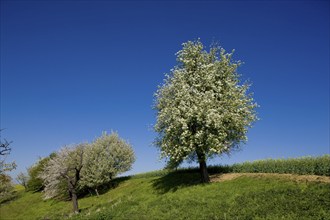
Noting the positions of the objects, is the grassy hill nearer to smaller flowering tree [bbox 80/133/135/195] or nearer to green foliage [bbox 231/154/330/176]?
green foliage [bbox 231/154/330/176]

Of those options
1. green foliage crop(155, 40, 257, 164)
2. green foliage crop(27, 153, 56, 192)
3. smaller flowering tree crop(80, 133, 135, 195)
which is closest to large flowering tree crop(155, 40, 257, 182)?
green foliage crop(155, 40, 257, 164)

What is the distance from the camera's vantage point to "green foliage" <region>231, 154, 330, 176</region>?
3241 cm

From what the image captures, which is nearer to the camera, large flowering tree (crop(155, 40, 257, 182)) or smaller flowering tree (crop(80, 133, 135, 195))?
large flowering tree (crop(155, 40, 257, 182))

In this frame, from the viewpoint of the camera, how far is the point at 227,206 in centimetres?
2808

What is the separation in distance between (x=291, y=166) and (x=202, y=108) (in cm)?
1227

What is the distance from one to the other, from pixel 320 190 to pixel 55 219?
4030 centimetres

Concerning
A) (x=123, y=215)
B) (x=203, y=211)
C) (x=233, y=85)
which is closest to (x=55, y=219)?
(x=123, y=215)

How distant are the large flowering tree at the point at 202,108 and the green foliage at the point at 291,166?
12.0 ft

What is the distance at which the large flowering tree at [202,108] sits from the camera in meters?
38.2

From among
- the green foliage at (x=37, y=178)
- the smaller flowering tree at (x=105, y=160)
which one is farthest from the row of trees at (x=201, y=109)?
the green foliage at (x=37, y=178)

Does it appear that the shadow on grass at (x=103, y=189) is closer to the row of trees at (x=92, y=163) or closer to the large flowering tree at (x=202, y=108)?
the row of trees at (x=92, y=163)

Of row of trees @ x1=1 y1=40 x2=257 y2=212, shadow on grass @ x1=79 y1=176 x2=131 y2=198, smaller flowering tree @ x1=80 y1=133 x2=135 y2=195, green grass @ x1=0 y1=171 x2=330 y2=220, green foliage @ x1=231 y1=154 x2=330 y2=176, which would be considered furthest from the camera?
shadow on grass @ x1=79 y1=176 x2=131 y2=198

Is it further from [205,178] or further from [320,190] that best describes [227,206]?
[205,178]

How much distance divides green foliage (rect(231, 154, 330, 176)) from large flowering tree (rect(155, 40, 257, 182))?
366 cm
